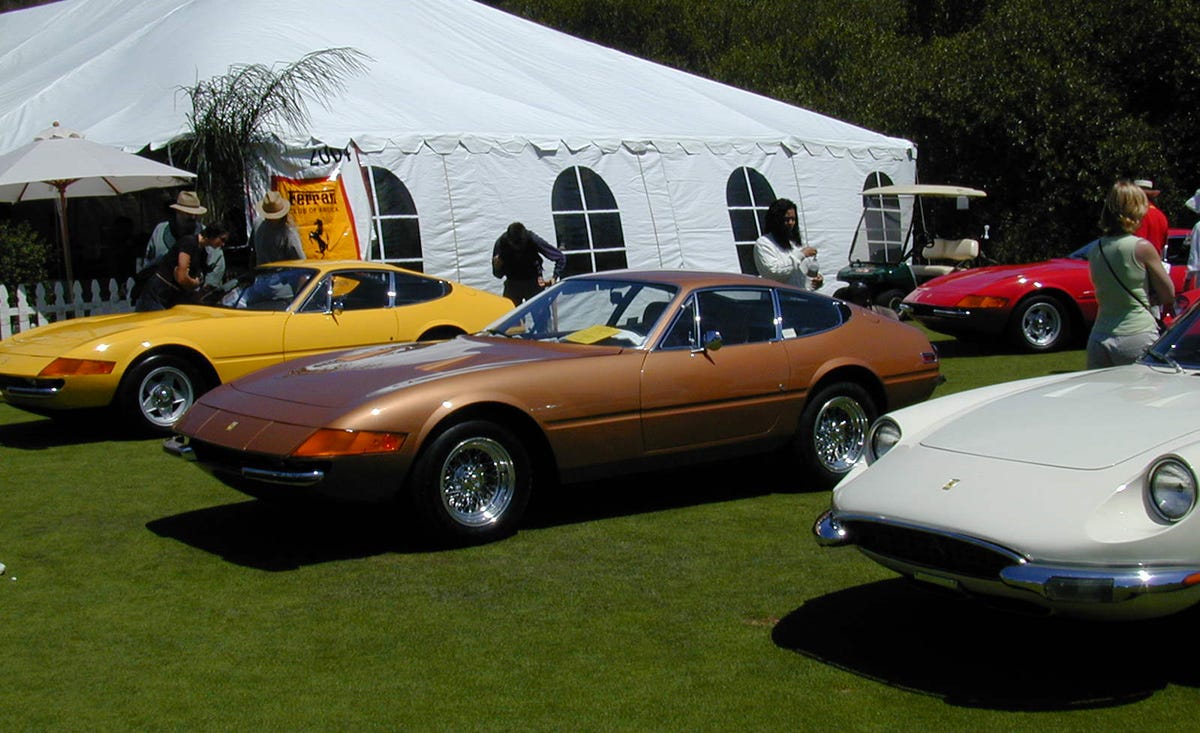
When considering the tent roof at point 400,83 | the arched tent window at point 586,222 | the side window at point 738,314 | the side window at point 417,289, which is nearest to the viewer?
the side window at point 738,314

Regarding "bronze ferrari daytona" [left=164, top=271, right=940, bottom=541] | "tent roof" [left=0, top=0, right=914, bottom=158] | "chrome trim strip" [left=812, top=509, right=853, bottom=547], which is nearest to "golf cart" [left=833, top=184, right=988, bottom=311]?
"tent roof" [left=0, top=0, right=914, bottom=158]

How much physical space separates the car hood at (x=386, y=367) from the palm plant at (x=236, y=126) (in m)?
7.58

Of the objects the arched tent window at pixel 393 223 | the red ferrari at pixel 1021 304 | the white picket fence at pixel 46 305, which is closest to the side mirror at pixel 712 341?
the red ferrari at pixel 1021 304

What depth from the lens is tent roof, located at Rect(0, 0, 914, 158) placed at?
15.2 metres

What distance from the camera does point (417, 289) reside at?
36.6 feet

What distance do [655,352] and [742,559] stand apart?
52.1 inches

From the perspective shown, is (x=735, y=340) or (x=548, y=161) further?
(x=548, y=161)

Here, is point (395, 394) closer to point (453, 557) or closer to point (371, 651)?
point (453, 557)

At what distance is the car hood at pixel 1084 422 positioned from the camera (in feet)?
14.6

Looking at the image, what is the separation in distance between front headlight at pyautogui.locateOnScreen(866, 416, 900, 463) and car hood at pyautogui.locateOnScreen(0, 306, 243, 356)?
6109 mm

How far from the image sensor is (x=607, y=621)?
5199 millimetres

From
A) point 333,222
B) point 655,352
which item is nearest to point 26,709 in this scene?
point 655,352

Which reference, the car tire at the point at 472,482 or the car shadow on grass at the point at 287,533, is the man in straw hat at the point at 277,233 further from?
the car tire at the point at 472,482

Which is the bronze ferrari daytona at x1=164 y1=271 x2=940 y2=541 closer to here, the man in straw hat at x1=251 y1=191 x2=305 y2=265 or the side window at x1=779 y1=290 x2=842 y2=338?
the side window at x1=779 y1=290 x2=842 y2=338
